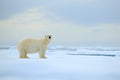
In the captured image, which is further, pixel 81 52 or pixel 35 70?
pixel 81 52

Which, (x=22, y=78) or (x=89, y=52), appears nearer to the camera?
(x=22, y=78)

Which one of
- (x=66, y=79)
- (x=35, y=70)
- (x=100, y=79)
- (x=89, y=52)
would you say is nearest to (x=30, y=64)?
(x=35, y=70)

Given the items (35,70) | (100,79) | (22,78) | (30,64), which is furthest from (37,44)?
(100,79)

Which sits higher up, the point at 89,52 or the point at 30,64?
the point at 89,52

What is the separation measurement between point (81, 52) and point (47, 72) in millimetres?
2360

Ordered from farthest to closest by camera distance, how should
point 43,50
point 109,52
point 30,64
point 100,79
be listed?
1. point 109,52
2. point 43,50
3. point 30,64
4. point 100,79

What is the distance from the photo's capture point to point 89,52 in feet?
14.7

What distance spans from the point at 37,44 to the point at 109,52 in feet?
5.22

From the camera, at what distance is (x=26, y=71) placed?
2.33 m

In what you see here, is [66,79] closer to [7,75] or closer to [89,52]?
[7,75]

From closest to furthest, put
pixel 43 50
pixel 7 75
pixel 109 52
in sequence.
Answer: pixel 7 75 → pixel 43 50 → pixel 109 52

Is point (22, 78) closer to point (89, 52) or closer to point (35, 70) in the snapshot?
point (35, 70)

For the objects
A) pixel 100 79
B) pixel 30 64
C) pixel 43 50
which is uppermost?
pixel 43 50

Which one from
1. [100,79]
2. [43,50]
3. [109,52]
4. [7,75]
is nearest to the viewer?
[100,79]
